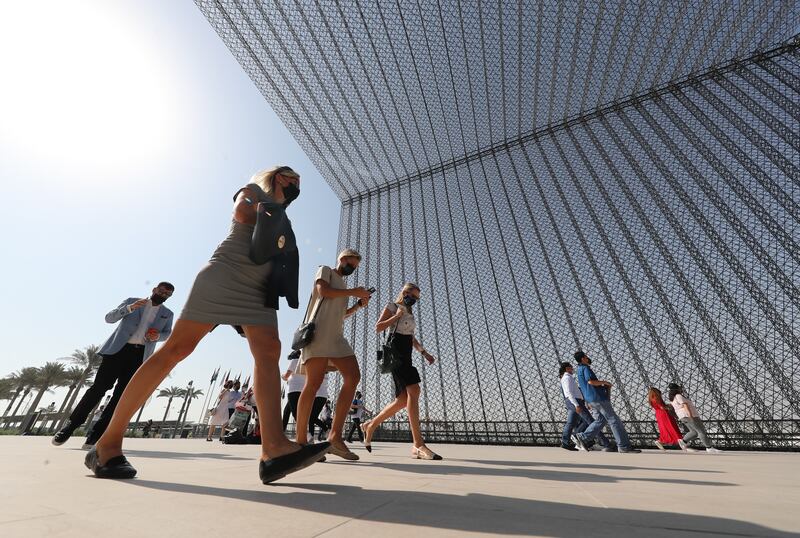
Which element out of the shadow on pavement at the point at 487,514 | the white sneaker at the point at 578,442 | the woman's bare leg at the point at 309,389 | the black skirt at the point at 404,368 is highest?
the black skirt at the point at 404,368

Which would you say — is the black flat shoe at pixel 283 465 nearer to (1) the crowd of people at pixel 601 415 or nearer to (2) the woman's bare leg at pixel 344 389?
(2) the woman's bare leg at pixel 344 389

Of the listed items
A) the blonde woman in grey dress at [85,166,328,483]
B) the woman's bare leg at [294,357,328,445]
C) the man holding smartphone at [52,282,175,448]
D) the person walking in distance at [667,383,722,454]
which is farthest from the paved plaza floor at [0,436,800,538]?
the person walking in distance at [667,383,722,454]

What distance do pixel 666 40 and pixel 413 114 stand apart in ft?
26.0

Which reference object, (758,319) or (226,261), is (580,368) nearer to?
(226,261)

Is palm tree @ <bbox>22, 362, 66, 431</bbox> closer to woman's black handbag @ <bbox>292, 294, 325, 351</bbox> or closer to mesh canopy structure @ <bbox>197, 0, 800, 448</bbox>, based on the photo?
mesh canopy structure @ <bbox>197, 0, 800, 448</bbox>

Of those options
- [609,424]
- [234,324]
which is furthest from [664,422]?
[234,324]

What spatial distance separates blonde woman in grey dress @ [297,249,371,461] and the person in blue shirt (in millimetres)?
3667

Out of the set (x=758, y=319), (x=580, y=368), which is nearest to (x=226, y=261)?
(x=580, y=368)

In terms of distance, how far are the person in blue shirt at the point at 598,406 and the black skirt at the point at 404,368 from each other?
298 centimetres

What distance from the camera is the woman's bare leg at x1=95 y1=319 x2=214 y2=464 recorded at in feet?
4.41

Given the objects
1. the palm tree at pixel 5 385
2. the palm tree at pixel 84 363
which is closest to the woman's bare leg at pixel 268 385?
the palm tree at pixel 84 363

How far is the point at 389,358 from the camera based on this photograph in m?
2.99

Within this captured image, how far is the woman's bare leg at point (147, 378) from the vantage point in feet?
4.41

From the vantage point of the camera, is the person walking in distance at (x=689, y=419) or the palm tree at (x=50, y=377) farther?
the palm tree at (x=50, y=377)
